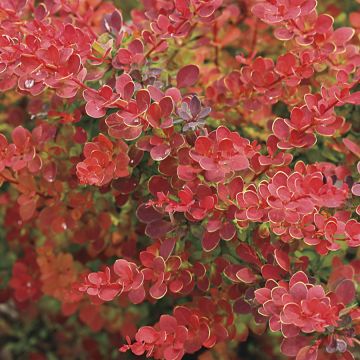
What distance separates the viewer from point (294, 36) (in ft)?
5.20

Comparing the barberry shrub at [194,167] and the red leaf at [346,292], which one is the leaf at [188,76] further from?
the red leaf at [346,292]

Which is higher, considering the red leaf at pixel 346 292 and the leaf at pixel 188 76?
the leaf at pixel 188 76

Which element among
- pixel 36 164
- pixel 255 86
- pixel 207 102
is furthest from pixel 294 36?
pixel 36 164

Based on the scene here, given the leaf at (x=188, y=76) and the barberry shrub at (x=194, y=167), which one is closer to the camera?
the barberry shrub at (x=194, y=167)

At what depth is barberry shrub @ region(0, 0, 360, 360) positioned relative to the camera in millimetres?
1350

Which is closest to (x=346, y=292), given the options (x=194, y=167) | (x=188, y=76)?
(x=194, y=167)

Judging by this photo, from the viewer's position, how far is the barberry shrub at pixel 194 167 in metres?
1.35

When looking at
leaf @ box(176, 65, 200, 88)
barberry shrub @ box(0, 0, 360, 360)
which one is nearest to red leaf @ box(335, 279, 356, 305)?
barberry shrub @ box(0, 0, 360, 360)

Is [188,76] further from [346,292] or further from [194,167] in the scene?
[346,292]

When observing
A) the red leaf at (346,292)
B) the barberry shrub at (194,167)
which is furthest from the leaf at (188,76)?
the red leaf at (346,292)

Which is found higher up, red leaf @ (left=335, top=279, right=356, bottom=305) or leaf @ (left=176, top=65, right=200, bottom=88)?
leaf @ (left=176, top=65, right=200, bottom=88)

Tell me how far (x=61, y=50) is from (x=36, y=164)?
290mm

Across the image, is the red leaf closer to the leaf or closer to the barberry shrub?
the barberry shrub

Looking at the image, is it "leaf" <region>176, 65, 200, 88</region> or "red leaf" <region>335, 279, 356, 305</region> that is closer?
"red leaf" <region>335, 279, 356, 305</region>
